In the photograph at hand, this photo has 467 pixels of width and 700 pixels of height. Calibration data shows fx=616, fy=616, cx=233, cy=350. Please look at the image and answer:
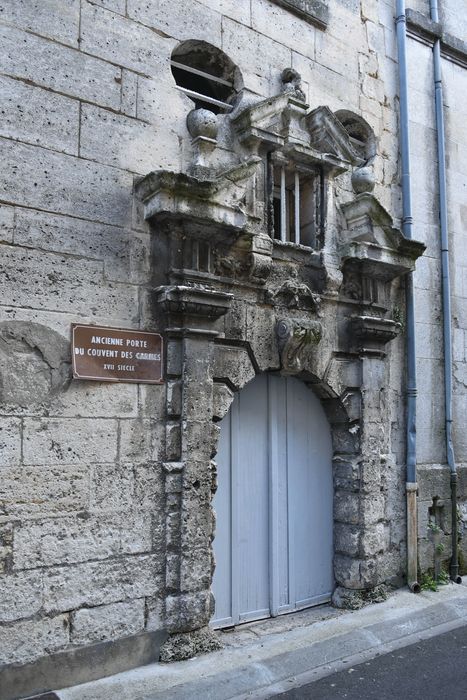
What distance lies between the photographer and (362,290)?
4.89m

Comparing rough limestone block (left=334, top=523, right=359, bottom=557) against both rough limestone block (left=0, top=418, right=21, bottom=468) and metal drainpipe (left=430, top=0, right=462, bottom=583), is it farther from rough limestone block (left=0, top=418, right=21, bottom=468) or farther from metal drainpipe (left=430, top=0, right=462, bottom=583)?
rough limestone block (left=0, top=418, right=21, bottom=468)

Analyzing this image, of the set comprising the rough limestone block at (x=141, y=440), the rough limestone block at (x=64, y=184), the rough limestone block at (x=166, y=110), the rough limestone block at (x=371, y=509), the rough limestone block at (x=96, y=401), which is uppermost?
the rough limestone block at (x=166, y=110)

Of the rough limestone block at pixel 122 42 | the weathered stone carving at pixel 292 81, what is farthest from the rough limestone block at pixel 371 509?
the rough limestone block at pixel 122 42

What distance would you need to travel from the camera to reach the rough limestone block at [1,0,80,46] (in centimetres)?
350

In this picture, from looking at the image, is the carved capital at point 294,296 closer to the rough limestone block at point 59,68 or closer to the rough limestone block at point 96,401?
the rough limestone block at point 96,401

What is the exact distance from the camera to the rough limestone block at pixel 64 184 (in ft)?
11.2

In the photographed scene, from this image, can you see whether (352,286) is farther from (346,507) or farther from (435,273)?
(346,507)

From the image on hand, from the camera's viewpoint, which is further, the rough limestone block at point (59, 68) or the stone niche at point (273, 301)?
the stone niche at point (273, 301)

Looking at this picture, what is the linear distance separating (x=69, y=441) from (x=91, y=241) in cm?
118

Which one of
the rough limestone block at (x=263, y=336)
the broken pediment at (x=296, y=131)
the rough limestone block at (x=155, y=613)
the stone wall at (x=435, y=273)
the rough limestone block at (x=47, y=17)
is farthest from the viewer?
the stone wall at (x=435, y=273)

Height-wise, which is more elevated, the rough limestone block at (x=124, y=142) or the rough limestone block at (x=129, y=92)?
the rough limestone block at (x=129, y=92)

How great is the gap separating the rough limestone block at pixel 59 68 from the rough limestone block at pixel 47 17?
5 cm

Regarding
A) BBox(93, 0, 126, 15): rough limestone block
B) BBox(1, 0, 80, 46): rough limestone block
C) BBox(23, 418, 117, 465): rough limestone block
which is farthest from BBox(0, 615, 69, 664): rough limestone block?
BBox(93, 0, 126, 15): rough limestone block

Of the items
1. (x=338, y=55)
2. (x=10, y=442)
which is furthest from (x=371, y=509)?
(x=338, y=55)
